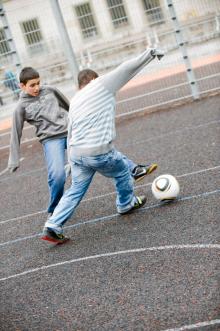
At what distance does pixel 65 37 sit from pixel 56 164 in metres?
6.43

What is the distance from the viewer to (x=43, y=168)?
431 inches

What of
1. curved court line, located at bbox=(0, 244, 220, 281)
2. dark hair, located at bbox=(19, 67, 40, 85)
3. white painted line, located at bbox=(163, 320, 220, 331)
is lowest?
curved court line, located at bbox=(0, 244, 220, 281)

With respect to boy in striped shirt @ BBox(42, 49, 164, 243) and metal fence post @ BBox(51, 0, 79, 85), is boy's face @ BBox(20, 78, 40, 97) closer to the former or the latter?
boy in striped shirt @ BBox(42, 49, 164, 243)

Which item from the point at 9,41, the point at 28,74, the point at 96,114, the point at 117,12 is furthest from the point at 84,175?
the point at 9,41

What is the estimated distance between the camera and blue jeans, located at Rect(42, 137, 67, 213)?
273 inches

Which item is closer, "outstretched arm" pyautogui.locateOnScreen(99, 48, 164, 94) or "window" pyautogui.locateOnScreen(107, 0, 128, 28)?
"outstretched arm" pyautogui.locateOnScreen(99, 48, 164, 94)

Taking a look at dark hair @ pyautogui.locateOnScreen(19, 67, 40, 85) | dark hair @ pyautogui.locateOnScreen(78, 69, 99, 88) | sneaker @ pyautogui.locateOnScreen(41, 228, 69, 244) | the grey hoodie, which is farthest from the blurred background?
sneaker @ pyautogui.locateOnScreen(41, 228, 69, 244)

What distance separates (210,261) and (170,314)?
2.57 feet

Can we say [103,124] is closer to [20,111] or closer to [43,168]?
[20,111]

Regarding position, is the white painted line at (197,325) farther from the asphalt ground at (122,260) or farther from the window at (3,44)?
the window at (3,44)

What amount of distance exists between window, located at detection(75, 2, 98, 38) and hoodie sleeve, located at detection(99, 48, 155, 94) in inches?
264

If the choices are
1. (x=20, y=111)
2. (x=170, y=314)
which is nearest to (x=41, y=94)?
(x=20, y=111)

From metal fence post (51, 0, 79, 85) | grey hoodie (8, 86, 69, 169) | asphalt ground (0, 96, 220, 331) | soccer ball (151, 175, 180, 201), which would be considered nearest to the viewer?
asphalt ground (0, 96, 220, 331)

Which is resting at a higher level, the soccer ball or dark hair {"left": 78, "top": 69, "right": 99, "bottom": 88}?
dark hair {"left": 78, "top": 69, "right": 99, "bottom": 88}
